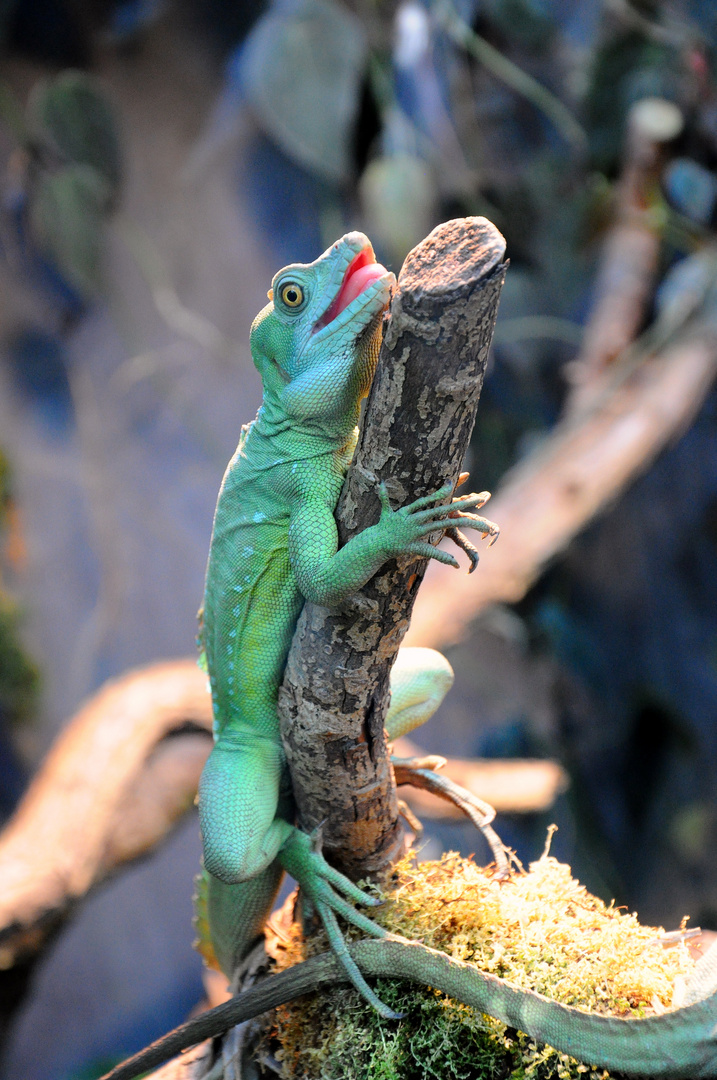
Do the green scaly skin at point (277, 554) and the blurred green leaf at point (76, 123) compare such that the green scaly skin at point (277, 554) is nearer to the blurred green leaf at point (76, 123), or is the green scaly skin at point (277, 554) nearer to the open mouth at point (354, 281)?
the open mouth at point (354, 281)

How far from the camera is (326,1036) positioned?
2006 mm

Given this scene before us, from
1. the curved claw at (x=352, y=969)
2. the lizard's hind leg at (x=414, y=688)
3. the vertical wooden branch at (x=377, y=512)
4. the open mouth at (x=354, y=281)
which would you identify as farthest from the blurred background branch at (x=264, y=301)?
the curved claw at (x=352, y=969)

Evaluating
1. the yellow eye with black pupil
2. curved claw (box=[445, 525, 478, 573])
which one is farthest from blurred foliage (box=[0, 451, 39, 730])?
curved claw (box=[445, 525, 478, 573])

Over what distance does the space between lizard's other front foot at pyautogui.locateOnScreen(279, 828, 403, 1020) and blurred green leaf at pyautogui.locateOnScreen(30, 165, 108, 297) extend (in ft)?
20.9

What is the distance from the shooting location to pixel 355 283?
1931 millimetres

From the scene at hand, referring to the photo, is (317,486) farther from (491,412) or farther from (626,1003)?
(491,412)

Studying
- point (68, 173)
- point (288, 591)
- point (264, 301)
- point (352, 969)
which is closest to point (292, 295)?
point (288, 591)

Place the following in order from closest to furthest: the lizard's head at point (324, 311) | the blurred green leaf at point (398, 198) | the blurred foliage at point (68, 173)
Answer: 1. the lizard's head at point (324, 311)
2. the blurred green leaf at point (398, 198)
3. the blurred foliage at point (68, 173)

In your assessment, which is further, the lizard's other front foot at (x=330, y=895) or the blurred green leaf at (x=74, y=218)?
the blurred green leaf at (x=74, y=218)

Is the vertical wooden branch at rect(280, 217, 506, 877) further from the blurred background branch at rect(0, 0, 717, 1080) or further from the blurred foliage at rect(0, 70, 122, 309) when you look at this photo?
the blurred foliage at rect(0, 70, 122, 309)

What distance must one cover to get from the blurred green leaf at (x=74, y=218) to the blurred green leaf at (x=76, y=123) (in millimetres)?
123

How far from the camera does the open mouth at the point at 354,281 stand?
191 centimetres

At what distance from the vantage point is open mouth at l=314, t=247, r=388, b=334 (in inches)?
75.3

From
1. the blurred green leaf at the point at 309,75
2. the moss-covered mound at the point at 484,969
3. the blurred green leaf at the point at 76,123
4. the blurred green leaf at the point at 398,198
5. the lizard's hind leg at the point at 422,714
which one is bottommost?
the moss-covered mound at the point at 484,969
